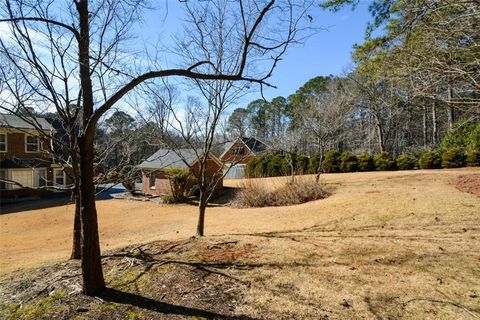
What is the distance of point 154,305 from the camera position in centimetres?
345

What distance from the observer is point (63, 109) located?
5215 mm

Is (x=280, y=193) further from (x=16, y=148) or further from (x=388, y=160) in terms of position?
(x=16, y=148)

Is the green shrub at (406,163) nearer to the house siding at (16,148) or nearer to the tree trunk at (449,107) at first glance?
the tree trunk at (449,107)

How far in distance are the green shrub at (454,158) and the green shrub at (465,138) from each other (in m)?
0.74

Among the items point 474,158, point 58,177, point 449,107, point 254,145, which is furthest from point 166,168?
point 474,158

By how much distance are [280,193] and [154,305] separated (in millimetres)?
10903

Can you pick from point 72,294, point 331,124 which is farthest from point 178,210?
point 72,294

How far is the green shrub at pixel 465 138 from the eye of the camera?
18438 mm

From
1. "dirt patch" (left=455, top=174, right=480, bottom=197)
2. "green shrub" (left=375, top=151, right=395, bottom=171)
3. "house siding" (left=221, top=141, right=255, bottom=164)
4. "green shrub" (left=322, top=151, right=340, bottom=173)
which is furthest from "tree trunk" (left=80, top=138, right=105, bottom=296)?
"green shrub" (left=322, top=151, right=340, bottom=173)

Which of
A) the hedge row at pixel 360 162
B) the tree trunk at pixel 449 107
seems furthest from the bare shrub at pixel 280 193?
the tree trunk at pixel 449 107

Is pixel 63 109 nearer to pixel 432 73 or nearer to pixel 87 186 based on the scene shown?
pixel 87 186

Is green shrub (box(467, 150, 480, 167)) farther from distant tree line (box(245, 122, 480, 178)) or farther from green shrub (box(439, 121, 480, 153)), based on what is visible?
green shrub (box(439, 121, 480, 153))

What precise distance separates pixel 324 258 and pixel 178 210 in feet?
40.2

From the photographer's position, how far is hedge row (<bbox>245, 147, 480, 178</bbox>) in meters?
18.7
